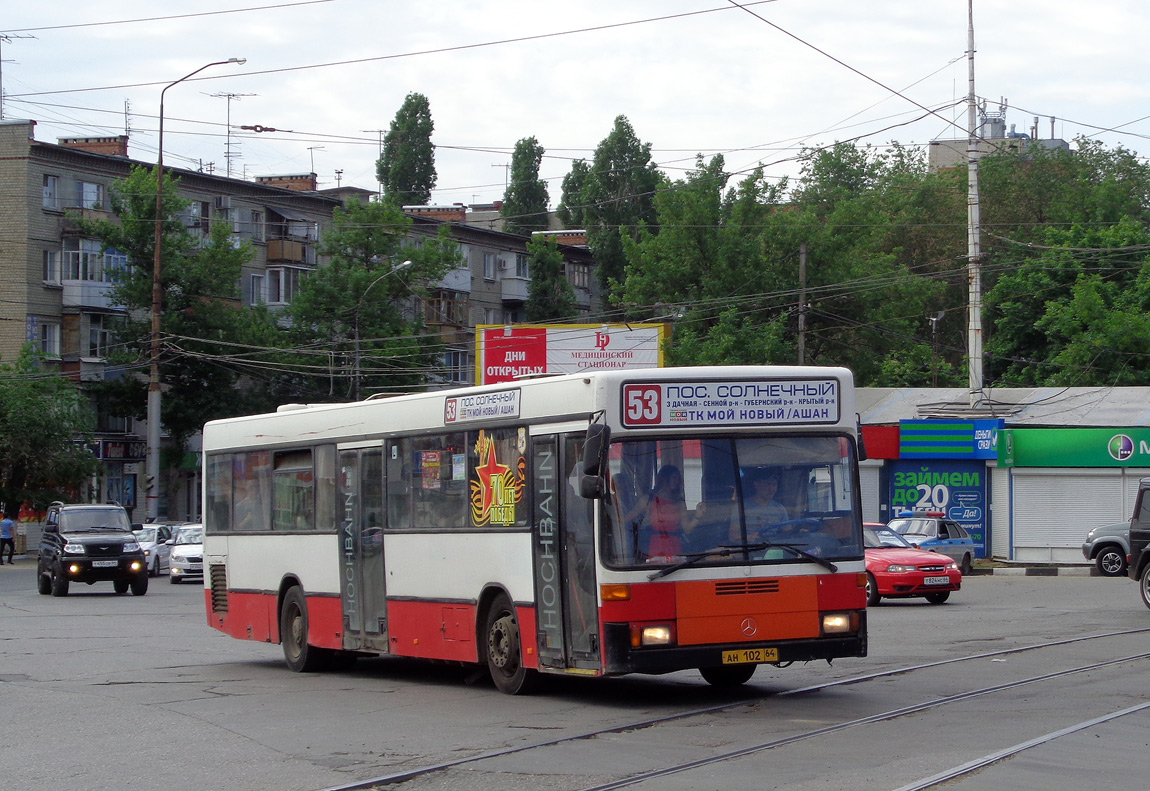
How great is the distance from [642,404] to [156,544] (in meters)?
32.0

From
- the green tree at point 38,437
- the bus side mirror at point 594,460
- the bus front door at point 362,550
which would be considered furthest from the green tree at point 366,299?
the bus side mirror at point 594,460

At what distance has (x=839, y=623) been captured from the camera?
11172 mm

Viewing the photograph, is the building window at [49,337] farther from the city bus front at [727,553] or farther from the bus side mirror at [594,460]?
the bus side mirror at [594,460]

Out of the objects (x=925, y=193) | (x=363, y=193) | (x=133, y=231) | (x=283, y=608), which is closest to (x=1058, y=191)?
(x=925, y=193)

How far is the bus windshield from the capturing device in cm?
1083

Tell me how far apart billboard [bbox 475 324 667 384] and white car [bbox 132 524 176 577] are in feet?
31.4

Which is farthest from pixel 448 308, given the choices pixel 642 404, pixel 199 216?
pixel 642 404

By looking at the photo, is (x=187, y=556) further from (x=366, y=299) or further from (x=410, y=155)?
(x=410, y=155)

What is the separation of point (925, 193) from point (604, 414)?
64408 millimetres

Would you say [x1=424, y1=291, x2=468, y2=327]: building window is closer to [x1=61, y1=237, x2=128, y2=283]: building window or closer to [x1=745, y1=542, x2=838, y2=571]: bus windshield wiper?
[x1=61, y1=237, x2=128, y2=283]: building window

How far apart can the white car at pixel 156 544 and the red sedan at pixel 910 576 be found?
72.3ft

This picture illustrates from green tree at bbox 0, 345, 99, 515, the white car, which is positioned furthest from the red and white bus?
green tree at bbox 0, 345, 99, 515

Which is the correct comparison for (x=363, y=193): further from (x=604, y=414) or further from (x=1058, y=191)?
(x=604, y=414)

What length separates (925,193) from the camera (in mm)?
72375
